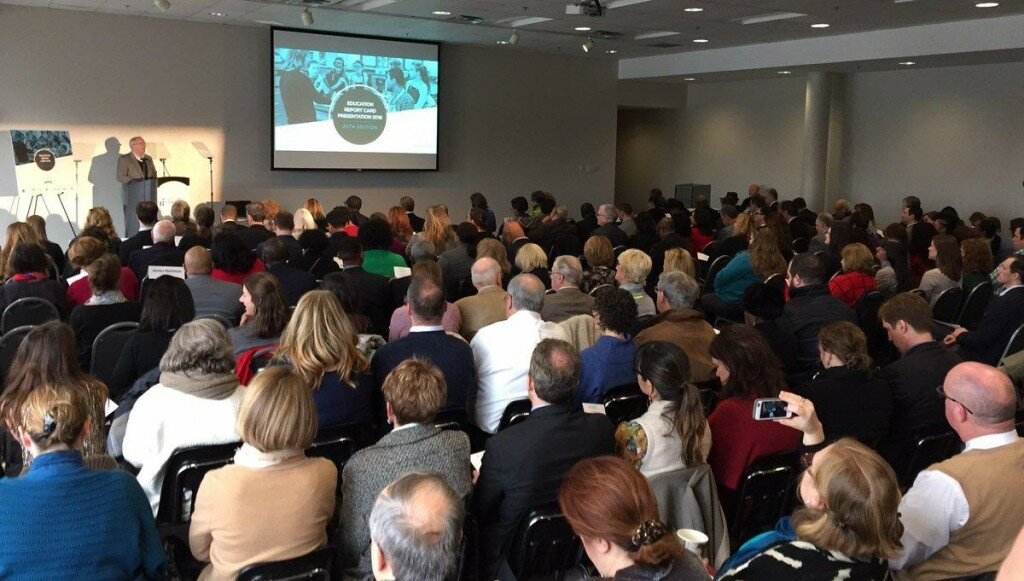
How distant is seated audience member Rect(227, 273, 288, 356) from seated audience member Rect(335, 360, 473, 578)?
5.21ft

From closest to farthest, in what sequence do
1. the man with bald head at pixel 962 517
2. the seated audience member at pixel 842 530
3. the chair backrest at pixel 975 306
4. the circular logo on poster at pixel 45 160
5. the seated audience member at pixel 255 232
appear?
the seated audience member at pixel 842 530 → the man with bald head at pixel 962 517 → the chair backrest at pixel 975 306 → the seated audience member at pixel 255 232 → the circular logo on poster at pixel 45 160

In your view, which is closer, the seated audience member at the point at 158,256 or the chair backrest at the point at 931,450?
the chair backrest at the point at 931,450

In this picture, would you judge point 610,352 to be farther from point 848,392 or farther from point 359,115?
point 359,115

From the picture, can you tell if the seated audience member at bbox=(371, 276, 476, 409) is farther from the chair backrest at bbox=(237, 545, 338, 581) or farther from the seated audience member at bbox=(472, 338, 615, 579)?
the chair backrest at bbox=(237, 545, 338, 581)

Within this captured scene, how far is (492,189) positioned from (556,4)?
5419 millimetres

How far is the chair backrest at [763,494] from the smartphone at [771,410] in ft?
1.24

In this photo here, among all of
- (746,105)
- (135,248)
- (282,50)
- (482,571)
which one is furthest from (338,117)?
(482,571)

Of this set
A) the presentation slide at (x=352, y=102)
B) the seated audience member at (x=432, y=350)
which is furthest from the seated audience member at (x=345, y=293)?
the presentation slide at (x=352, y=102)

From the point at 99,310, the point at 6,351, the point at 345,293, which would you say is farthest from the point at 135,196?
the point at 345,293

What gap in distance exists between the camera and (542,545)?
9.60 feet

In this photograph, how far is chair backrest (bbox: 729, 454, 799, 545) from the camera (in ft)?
11.0

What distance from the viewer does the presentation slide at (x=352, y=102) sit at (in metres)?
13.0

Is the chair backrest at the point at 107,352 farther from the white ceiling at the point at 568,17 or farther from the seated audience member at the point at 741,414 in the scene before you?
the white ceiling at the point at 568,17

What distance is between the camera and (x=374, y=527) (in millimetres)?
1949
